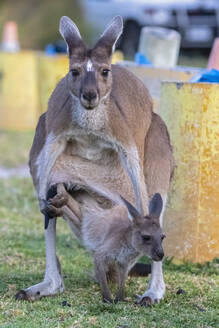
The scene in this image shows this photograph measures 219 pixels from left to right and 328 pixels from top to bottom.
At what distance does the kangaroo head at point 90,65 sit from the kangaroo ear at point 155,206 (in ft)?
2.07

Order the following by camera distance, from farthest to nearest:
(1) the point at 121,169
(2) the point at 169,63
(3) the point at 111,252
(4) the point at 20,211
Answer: (2) the point at 169,63, (4) the point at 20,211, (1) the point at 121,169, (3) the point at 111,252

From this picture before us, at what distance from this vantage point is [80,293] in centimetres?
440

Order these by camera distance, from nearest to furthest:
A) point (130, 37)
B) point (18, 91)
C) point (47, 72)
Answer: point (47, 72), point (18, 91), point (130, 37)

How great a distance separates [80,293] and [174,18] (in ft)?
45.0

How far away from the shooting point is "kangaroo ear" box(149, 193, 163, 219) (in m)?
4.11

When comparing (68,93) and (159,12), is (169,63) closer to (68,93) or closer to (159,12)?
(68,93)

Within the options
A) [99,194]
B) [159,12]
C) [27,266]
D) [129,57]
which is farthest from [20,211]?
[159,12]

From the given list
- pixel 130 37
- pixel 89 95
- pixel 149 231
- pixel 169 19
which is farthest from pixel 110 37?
pixel 130 37

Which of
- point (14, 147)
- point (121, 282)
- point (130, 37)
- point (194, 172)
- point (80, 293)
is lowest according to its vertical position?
point (14, 147)

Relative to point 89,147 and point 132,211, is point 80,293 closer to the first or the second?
point 132,211

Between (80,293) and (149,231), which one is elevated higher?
(149,231)

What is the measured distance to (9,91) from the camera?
40.0ft

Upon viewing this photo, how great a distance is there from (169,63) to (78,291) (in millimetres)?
4824

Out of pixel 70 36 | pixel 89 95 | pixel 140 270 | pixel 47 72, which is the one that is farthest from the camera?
pixel 47 72
